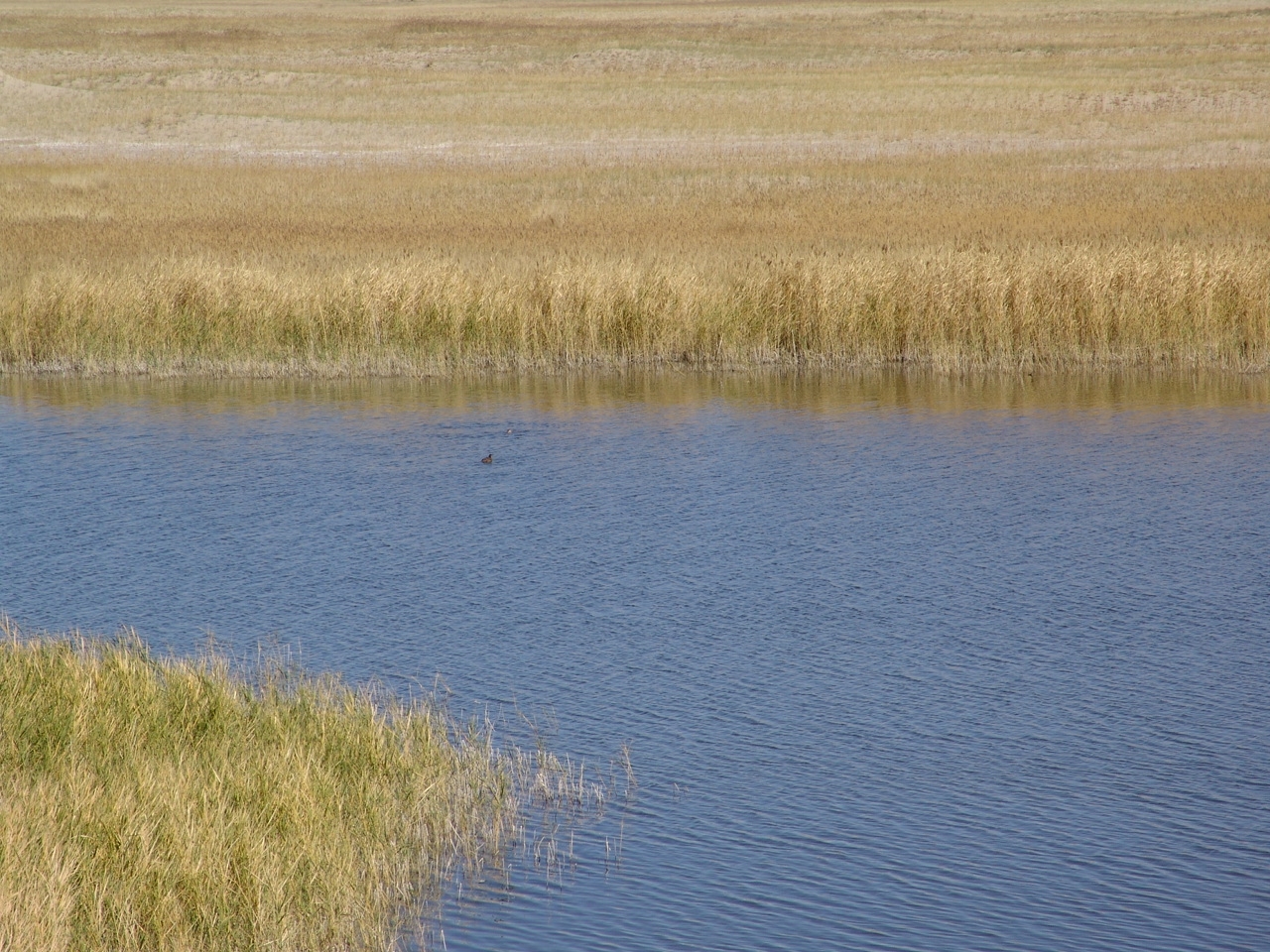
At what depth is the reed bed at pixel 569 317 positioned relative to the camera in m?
19.0

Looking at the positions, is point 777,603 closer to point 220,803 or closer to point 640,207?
point 220,803

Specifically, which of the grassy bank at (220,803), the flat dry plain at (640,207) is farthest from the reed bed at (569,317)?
the grassy bank at (220,803)

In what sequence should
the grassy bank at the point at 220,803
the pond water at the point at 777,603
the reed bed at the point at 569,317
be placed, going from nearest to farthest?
the grassy bank at the point at 220,803, the pond water at the point at 777,603, the reed bed at the point at 569,317

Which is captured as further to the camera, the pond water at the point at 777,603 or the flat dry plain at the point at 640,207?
the flat dry plain at the point at 640,207

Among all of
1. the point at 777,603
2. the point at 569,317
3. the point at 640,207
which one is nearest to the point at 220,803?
the point at 777,603

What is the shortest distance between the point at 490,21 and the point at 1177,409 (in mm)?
78191

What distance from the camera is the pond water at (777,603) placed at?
6605 millimetres

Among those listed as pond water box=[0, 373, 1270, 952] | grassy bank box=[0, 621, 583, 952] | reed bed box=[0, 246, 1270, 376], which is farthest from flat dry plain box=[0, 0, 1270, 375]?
grassy bank box=[0, 621, 583, 952]

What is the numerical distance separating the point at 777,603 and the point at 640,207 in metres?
20.1

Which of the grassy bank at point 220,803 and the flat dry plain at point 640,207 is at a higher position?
the flat dry plain at point 640,207

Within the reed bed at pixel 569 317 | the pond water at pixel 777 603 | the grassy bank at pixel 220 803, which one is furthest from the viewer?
the reed bed at pixel 569 317

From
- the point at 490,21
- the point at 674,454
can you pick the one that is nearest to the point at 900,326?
the point at 674,454

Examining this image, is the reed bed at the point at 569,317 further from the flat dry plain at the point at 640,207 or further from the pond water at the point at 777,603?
the pond water at the point at 777,603

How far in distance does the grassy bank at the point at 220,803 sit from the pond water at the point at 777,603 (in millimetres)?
431
